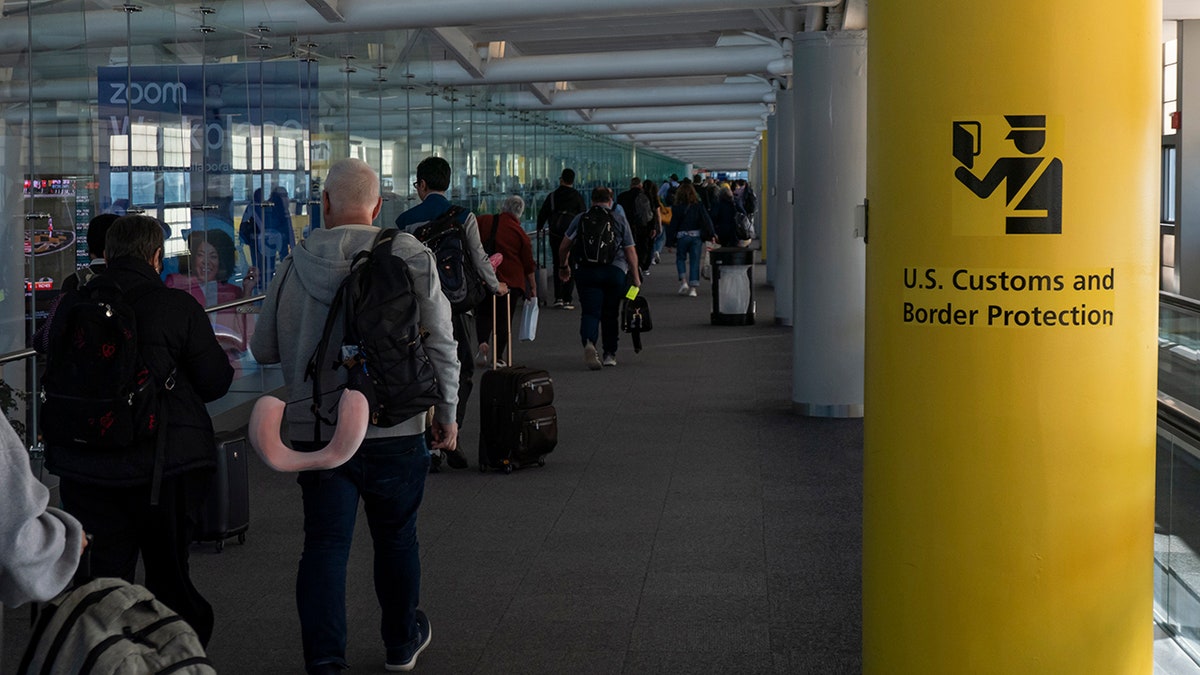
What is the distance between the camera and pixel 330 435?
446cm

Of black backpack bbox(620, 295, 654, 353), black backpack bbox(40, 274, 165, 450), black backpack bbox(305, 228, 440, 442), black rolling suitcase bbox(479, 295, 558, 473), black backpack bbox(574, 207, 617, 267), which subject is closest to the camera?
black backpack bbox(40, 274, 165, 450)

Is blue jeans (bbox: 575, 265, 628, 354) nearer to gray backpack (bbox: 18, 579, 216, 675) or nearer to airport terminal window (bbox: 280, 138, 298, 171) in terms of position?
airport terminal window (bbox: 280, 138, 298, 171)

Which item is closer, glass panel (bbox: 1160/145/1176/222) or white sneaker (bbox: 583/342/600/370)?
white sneaker (bbox: 583/342/600/370)

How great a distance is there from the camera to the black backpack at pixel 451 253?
751 cm

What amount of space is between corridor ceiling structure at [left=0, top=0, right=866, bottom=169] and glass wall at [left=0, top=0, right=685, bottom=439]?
26mm

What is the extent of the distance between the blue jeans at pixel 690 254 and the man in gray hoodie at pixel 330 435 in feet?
57.6

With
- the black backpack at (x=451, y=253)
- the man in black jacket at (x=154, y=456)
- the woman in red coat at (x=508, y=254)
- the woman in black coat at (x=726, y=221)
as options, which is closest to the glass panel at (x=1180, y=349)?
the black backpack at (x=451, y=253)

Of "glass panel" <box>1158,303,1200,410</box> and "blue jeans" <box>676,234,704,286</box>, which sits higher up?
"blue jeans" <box>676,234,704,286</box>

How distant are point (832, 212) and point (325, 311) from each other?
639 cm

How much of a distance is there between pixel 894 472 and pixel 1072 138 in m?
0.87

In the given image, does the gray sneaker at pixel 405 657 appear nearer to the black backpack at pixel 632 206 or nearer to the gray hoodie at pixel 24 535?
the gray hoodie at pixel 24 535

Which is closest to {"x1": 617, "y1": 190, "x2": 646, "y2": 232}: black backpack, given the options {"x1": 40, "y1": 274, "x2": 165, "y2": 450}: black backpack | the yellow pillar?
{"x1": 40, "y1": 274, "x2": 165, "y2": 450}: black backpack

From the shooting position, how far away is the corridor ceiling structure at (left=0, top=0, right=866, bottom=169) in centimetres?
879

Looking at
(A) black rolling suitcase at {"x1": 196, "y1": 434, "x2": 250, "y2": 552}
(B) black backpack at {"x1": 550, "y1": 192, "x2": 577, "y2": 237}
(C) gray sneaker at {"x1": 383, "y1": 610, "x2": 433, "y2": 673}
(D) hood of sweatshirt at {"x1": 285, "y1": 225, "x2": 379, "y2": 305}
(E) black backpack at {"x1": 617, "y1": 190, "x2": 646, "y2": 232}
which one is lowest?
(C) gray sneaker at {"x1": 383, "y1": 610, "x2": 433, "y2": 673}
